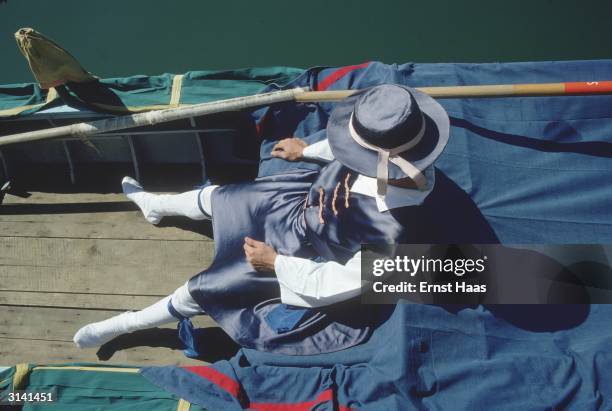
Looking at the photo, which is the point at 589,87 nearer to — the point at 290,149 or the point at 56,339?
the point at 290,149

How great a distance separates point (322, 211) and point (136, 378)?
3.64 ft

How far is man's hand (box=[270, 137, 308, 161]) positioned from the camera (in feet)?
8.49

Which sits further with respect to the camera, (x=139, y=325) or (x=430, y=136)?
(x=139, y=325)

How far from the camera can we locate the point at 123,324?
2.51m

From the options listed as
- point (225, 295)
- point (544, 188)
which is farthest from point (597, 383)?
point (225, 295)

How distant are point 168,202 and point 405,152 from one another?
4.91 ft

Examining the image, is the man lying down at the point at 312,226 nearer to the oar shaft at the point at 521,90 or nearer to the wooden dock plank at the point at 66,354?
the wooden dock plank at the point at 66,354

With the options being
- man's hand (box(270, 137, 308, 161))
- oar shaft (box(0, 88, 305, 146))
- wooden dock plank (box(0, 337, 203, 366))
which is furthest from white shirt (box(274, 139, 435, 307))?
oar shaft (box(0, 88, 305, 146))

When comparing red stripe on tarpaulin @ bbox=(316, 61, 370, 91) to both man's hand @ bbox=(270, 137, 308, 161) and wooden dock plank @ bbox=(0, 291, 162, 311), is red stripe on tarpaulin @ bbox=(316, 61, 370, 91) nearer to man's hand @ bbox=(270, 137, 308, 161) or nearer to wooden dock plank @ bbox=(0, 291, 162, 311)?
man's hand @ bbox=(270, 137, 308, 161)

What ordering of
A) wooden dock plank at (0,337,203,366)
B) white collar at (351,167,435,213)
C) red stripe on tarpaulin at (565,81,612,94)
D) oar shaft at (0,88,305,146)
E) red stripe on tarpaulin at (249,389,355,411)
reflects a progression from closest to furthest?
white collar at (351,167,435,213) < red stripe on tarpaulin at (249,389,355,411) < red stripe on tarpaulin at (565,81,612,94) < wooden dock plank at (0,337,203,366) < oar shaft at (0,88,305,146)

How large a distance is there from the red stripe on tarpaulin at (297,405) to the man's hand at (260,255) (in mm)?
564

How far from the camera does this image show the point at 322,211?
83.3 inches

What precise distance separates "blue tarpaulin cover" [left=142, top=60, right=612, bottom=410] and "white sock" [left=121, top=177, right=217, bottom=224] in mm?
374

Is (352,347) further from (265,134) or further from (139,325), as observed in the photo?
(265,134)
